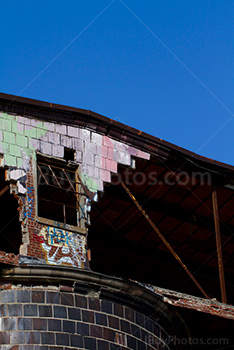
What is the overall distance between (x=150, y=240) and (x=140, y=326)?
960cm

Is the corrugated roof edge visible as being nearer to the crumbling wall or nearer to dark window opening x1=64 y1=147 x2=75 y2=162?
the crumbling wall

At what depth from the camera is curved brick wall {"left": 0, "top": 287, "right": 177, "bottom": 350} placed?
81.7ft

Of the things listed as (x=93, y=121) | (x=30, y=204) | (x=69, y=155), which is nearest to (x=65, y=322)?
(x=30, y=204)

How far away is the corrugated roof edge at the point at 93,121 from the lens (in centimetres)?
2869

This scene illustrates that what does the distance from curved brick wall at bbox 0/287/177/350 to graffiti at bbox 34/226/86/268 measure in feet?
3.79

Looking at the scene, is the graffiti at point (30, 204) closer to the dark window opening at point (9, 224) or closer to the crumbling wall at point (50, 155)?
the crumbling wall at point (50, 155)

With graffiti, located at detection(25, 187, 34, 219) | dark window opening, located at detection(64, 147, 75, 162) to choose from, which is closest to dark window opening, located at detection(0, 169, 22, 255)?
dark window opening, located at detection(64, 147, 75, 162)

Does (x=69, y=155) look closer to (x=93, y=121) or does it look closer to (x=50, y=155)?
(x=50, y=155)

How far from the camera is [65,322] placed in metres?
25.4

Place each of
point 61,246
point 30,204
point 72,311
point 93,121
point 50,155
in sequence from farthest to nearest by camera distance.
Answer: point 93,121, point 50,155, point 30,204, point 61,246, point 72,311

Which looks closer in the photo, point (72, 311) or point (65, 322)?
point (65, 322)

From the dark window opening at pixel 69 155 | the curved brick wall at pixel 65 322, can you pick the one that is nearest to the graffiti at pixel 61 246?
the curved brick wall at pixel 65 322

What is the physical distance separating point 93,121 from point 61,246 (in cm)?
452

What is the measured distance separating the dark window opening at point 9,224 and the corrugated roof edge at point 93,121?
13.6 ft
